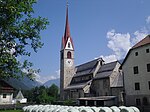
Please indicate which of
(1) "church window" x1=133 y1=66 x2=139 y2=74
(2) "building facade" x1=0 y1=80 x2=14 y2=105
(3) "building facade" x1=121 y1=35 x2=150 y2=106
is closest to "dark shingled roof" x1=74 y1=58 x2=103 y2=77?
(3) "building facade" x1=121 y1=35 x2=150 y2=106

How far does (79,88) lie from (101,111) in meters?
44.3

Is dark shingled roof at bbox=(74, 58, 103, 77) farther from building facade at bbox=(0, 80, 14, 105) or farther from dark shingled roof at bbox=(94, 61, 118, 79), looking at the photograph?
building facade at bbox=(0, 80, 14, 105)

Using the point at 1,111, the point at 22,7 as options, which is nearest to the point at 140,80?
the point at 1,111

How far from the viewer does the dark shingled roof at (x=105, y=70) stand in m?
62.1

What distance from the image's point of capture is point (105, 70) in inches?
2576

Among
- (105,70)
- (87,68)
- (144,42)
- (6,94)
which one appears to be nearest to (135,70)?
(144,42)

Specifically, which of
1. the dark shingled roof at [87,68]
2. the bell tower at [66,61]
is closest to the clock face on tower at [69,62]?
the bell tower at [66,61]

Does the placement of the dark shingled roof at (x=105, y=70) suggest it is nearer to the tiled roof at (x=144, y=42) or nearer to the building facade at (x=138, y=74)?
the building facade at (x=138, y=74)

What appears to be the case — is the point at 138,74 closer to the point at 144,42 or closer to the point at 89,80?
the point at 144,42

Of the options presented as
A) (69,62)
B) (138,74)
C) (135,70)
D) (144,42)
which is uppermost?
(69,62)

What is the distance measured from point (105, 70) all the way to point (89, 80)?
23.9 ft

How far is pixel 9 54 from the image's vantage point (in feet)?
35.5

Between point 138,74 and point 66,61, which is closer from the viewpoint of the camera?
point 138,74

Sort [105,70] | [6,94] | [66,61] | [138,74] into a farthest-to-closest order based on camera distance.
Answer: [66,61]
[105,70]
[6,94]
[138,74]
